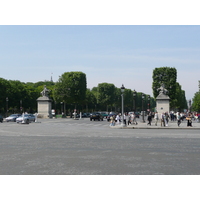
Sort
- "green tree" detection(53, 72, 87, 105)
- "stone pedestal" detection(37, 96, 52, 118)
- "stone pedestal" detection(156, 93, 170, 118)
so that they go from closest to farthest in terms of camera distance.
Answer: "stone pedestal" detection(156, 93, 170, 118)
"stone pedestal" detection(37, 96, 52, 118)
"green tree" detection(53, 72, 87, 105)

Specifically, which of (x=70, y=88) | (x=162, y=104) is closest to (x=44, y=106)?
(x=70, y=88)

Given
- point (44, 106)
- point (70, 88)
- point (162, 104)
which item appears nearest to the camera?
point (162, 104)

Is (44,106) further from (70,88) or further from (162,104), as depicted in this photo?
(162,104)

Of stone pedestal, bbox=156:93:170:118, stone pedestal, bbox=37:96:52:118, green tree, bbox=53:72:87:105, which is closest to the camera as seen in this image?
stone pedestal, bbox=156:93:170:118

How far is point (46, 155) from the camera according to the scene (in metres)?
12.7

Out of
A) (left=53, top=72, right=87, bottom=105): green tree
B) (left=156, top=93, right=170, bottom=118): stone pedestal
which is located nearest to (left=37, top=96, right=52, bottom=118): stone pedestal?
(left=53, top=72, right=87, bottom=105): green tree

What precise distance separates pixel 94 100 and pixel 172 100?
61971 millimetres

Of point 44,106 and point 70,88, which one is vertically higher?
point 70,88

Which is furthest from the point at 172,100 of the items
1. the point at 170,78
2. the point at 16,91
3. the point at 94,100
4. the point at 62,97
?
the point at 94,100

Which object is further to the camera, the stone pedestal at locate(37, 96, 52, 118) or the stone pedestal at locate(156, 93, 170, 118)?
the stone pedestal at locate(37, 96, 52, 118)

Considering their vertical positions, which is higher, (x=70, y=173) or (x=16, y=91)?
(x=16, y=91)

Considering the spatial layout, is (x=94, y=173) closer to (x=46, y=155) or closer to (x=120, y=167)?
(x=120, y=167)

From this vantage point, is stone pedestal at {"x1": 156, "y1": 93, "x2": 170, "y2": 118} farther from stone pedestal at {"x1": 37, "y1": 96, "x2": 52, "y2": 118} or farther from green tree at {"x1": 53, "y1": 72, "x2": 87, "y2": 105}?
green tree at {"x1": 53, "y1": 72, "x2": 87, "y2": 105}

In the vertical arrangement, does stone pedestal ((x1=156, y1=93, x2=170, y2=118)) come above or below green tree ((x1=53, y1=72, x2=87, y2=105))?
below
